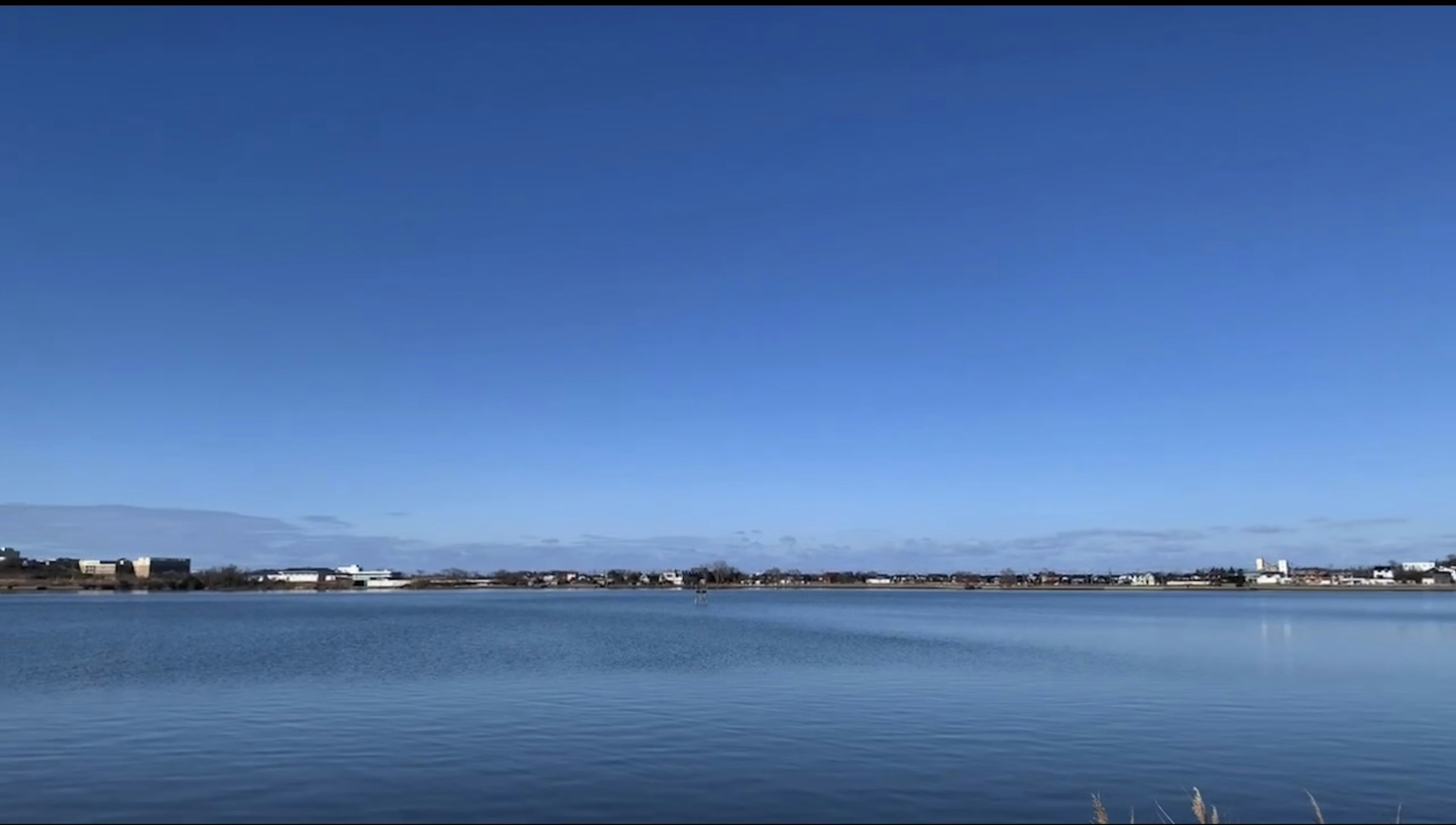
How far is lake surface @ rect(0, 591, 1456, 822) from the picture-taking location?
62.6 ft

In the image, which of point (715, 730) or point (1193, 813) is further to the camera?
point (715, 730)

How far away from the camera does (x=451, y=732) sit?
88.3ft

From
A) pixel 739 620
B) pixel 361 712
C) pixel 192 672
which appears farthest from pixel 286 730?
pixel 739 620

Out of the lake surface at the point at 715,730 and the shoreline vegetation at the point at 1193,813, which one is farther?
the lake surface at the point at 715,730

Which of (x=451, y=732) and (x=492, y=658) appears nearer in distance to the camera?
(x=451, y=732)

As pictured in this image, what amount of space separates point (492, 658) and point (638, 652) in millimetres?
8545

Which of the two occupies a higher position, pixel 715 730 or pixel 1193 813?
pixel 1193 813

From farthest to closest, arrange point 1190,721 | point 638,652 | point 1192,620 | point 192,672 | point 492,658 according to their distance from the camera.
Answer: point 1192,620 < point 638,652 < point 492,658 < point 192,672 < point 1190,721

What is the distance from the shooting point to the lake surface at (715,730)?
19078 millimetres

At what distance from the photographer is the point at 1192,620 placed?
3794 inches

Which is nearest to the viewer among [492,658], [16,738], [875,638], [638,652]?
[16,738]

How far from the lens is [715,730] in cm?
2762

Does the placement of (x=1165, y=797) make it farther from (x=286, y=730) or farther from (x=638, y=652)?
(x=638, y=652)

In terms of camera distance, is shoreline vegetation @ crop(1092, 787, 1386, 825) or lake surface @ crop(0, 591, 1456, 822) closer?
shoreline vegetation @ crop(1092, 787, 1386, 825)
